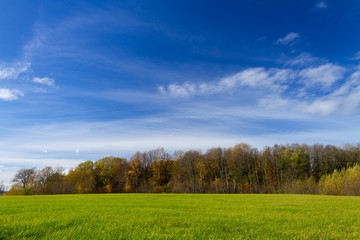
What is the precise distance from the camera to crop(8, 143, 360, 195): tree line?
5388 centimetres

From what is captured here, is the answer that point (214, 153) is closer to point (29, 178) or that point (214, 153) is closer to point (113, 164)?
point (113, 164)

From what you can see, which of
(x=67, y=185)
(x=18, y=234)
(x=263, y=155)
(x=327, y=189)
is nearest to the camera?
(x=18, y=234)

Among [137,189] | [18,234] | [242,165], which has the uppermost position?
[18,234]

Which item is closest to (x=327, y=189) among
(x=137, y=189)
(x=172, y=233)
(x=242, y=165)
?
(x=242, y=165)

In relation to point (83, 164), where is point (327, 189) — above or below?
below

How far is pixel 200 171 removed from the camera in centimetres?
6159

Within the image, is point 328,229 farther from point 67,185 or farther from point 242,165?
point 67,185

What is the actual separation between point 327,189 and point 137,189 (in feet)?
155

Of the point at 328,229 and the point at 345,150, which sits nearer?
the point at 328,229

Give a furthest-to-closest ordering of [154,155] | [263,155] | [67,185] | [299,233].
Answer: [154,155], [263,155], [67,185], [299,233]

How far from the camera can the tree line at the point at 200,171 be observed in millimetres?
53875

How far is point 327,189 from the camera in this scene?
108 feet

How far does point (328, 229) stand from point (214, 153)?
57260 millimetres

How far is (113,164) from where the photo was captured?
68.6 metres
